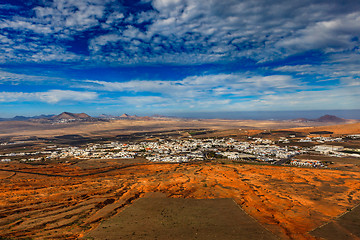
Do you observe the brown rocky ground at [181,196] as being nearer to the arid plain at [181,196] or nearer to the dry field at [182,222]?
the arid plain at [181,196]

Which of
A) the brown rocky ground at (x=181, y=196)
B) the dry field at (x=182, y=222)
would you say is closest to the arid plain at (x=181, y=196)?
the brown rocky ground at (x=181, y=196)

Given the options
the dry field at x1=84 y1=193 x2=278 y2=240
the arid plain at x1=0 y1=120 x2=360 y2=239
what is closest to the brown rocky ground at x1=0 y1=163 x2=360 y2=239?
the arid plain at x1=0 y1=120 x2=360 y2=239

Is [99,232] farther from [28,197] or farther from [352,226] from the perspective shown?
[352,226]

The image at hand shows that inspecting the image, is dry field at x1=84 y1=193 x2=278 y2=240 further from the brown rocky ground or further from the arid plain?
the brown rocky ground

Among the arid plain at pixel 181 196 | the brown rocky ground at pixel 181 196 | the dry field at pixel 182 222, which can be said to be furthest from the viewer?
the brown rocky ground at pixel 181 196

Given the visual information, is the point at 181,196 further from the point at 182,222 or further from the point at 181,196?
the point at 182,222

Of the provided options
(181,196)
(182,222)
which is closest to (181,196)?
(181,196)

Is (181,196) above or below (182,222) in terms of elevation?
below

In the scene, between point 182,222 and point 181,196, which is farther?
point 181,196

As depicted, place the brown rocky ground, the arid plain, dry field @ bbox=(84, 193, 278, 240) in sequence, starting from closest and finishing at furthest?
dry field @ bbox=(84, 193, 278, 240) < the arid plain < the brown rocky ground

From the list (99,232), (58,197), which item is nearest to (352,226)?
(99,232)
